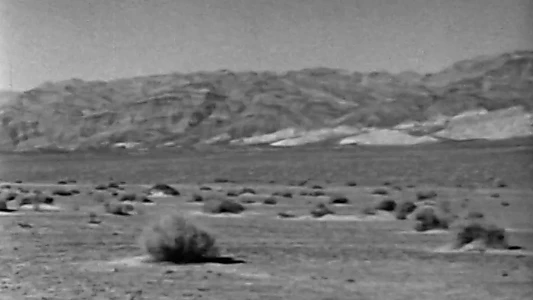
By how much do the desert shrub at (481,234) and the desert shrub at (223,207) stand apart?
1375mm

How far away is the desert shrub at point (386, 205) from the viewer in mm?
5648

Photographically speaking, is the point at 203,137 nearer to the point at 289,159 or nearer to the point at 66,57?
the point at 289,159

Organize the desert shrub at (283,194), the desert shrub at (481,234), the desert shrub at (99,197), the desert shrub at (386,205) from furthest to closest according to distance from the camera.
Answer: the desert shrub at (99,197) < the desert shrub at (283,194) < the desert shrub at (386,205) < the desert shrub at (481,234)

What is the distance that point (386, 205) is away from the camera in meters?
5.66

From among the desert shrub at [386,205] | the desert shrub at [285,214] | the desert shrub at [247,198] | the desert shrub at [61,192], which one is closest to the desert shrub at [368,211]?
the desert shrub at [386,205]

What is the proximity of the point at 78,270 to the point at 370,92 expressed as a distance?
2.23 metres

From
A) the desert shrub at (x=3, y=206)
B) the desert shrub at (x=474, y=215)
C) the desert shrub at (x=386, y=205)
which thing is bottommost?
the desert shrub at (x=474, y=215)

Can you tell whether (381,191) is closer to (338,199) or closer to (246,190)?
(338,199)

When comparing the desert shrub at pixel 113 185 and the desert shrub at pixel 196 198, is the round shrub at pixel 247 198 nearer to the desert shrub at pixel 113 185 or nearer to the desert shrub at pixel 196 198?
the desert shrub at pixel 196 198

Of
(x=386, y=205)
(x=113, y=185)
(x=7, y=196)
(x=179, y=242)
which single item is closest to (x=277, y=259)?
(x=179, y=242)

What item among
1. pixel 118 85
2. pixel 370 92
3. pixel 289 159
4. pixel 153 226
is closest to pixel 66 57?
pixel 118 85

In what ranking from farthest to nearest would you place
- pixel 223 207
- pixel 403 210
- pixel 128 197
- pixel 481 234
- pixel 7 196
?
pixel 7 196 < pixel 128 197 < pixel 223 207 < pixel 403 210 < pixel 481 234

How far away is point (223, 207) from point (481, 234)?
5.37 ft

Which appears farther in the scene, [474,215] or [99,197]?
[99,197]
